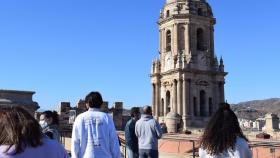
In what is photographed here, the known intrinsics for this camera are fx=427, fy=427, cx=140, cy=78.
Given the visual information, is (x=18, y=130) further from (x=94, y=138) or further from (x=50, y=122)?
(x=50, y=122)

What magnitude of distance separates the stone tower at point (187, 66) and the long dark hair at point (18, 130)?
4461 centimetres

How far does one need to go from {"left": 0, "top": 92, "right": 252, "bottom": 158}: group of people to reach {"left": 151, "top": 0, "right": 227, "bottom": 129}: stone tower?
41042 millimetres

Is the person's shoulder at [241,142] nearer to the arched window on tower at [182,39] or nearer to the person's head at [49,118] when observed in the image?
the person's head at [49,118]

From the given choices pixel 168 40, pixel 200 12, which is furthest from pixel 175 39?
pixel 200 12

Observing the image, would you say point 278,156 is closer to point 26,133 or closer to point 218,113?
point 218,113

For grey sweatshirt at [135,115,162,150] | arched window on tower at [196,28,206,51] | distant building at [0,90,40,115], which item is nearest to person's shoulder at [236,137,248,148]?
Result: grey sweatshirt at [135,115,162,150]

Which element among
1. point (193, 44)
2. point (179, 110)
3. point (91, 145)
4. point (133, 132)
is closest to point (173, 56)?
point (193, 44)

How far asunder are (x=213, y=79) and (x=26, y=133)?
49.2 m

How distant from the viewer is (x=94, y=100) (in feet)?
22.1

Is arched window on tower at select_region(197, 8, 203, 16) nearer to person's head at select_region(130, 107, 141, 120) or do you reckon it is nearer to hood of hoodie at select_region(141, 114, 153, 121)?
person's head at select_region(130, 107, 141, 120)

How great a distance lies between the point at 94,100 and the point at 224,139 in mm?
2464

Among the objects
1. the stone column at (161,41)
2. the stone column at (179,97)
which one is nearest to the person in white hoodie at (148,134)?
the stone column at (179,97)

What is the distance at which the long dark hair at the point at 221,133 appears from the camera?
16.3 ft

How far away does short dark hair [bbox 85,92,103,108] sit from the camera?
22.0 ft
